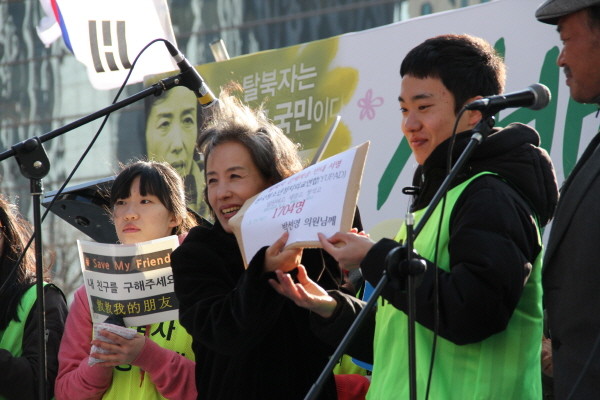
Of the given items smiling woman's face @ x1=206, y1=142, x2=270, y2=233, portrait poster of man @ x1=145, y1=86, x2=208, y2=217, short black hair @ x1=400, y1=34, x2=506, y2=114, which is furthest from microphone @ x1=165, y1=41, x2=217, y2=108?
portrait poster of man @ x1=145, y1=86, x2=208, y2=217

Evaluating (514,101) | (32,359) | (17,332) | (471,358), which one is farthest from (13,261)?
(514,101)

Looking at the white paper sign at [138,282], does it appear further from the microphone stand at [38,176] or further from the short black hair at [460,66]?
the short black hair at [460,66]

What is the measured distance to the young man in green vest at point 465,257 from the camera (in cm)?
237

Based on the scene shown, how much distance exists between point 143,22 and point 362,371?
9.15 feet

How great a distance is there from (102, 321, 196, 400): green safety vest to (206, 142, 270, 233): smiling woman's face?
62 cm

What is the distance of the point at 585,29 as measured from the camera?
2484 mm

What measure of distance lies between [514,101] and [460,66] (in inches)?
16.9

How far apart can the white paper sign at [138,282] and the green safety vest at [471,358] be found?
104 centimetres

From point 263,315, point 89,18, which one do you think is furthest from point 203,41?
point 263,315

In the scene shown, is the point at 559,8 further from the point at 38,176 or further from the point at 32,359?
the point at 32,359

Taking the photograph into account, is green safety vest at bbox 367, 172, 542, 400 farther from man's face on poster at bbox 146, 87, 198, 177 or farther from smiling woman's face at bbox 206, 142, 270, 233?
man's face on poster at bbox 146, 87, 198, 177

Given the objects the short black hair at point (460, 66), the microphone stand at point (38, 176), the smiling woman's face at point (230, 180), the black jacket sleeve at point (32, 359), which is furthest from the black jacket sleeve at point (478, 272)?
the black jacket sleeve at point (32, 359)

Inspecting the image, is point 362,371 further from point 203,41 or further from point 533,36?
point 203,41

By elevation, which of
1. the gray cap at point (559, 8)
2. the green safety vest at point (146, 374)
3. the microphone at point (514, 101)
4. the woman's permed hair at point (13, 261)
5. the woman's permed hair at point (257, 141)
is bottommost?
the green safety vest at point (146, 374)
